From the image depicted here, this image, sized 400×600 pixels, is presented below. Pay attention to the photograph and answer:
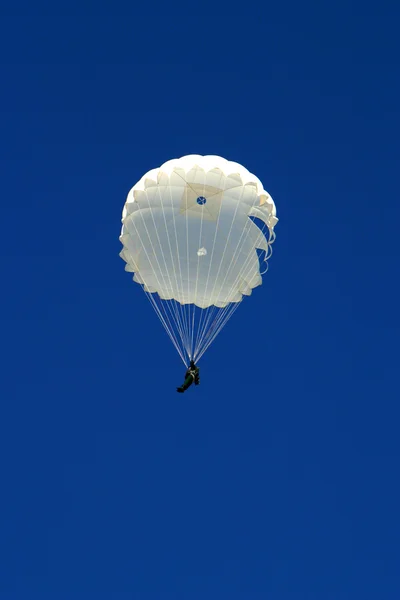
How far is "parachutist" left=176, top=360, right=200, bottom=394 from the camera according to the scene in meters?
38.1

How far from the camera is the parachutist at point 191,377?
38062mm

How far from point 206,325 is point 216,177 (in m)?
5.29

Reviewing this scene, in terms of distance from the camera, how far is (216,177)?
1506 inches

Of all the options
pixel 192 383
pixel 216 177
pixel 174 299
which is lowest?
pixel 192 383

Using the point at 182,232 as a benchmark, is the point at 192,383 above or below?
below

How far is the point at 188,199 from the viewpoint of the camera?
38562mm

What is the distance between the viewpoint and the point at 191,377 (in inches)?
1511

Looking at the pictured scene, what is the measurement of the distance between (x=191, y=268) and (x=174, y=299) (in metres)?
1.62

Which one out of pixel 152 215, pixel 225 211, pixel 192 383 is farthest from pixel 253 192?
pixel 192 383

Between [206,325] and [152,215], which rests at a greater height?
[152,215]

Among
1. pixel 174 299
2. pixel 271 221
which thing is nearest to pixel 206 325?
pixel 174 299

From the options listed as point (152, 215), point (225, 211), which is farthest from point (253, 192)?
point (152, 215)

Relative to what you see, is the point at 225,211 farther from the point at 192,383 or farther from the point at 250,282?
the point at 192,383

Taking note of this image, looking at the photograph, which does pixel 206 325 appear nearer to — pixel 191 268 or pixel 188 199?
pixel 191 268
